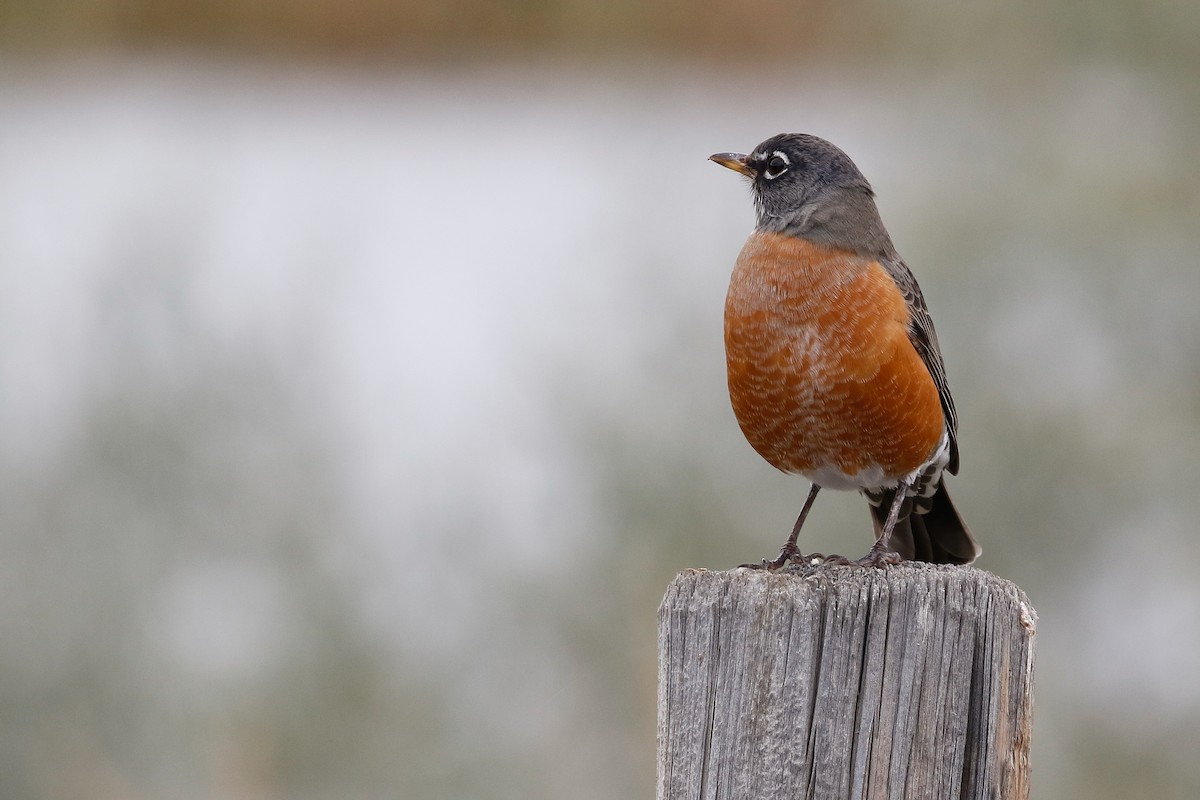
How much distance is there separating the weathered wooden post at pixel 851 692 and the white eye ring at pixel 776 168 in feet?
8.00

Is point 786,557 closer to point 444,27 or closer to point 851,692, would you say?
point 851,692

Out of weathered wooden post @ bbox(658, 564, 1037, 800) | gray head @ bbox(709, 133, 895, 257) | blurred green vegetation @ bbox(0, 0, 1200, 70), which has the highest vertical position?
blurred green vegetation @ bbox(0, 0, 1200, 70)

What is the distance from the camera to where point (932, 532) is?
180 inches

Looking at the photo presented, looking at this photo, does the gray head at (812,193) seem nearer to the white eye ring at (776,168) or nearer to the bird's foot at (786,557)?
the white eye ring at (776,168)

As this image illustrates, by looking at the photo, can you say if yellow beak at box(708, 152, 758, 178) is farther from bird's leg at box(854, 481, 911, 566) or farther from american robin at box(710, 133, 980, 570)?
bird's leg at box(854, 481, 911, 566)

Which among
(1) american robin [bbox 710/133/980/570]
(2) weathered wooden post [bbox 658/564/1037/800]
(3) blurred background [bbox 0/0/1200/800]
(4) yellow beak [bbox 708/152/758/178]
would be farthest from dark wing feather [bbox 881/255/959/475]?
(2) weathered wooden post [bbox 658/564/1037/800]

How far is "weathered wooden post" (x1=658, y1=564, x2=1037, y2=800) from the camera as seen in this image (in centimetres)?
230

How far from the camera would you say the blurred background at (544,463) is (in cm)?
504

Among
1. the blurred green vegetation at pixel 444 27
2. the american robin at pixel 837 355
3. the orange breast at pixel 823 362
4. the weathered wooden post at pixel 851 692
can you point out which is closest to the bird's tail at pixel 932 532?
the american robin at pixel 837 355

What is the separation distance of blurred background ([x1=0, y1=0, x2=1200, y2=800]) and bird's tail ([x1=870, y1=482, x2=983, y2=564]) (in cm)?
97

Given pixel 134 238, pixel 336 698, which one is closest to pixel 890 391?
pixel 336 698

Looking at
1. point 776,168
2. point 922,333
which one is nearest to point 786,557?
point 922,333

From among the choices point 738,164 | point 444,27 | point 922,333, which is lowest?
point 922,333

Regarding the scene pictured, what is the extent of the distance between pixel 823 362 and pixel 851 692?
1.78 metres
